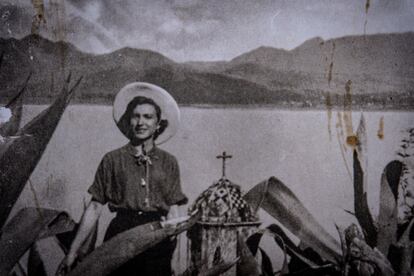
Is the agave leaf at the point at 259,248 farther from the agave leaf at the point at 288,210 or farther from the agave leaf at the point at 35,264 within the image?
the agave leaf at the point at 35,264

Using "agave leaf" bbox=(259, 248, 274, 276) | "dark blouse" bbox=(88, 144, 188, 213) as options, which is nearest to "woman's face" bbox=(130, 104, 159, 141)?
"dark blouse" bbox=(88, 144, 188, 213)

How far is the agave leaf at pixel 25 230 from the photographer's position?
377 centimetres

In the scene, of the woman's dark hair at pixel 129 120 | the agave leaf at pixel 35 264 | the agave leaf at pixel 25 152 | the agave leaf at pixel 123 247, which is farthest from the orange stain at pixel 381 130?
the agave leaf at pixel 35 264

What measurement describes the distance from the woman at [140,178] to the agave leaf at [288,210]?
0.51 meters

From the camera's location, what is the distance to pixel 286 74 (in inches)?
151

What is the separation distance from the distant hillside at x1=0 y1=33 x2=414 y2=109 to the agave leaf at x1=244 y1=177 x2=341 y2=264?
60 centimetres

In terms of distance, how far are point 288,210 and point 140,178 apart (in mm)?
1032

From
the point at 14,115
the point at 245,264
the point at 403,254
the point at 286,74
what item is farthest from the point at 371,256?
the point at 14,115

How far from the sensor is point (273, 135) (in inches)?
150

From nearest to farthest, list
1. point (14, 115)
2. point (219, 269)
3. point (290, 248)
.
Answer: point (219, 269), point (290, 248), point (14, 115)

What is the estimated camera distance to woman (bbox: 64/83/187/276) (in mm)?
3721

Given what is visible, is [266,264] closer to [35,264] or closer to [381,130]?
[381,130]

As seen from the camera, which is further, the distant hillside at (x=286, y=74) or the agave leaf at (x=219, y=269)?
the distant hillside at (x=286, y=74)

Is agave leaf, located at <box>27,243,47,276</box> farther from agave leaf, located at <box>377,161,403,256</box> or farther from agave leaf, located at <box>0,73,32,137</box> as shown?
agave leaf, located at <box>377,161,403,256</box>
